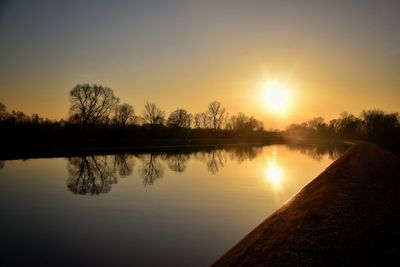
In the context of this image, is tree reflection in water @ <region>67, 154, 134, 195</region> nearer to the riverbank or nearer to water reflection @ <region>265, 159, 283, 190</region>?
water reflection @ <region>265, 159, 283, 190</region>

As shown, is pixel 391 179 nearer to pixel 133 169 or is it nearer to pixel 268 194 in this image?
pixel 268 194

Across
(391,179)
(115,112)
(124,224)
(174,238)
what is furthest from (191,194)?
(115,112)

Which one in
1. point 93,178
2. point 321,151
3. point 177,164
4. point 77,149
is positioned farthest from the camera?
point 321,151

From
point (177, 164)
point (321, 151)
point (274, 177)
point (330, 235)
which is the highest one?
point (330, 235)

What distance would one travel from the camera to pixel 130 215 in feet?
49.2

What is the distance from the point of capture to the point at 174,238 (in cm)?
1176

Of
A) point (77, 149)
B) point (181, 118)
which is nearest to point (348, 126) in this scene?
point (181, 118)

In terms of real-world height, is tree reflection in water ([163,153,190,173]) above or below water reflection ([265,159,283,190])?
above

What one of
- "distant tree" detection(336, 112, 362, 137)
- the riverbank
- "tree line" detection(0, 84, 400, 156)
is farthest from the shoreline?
"distant tree" detection(336, 112, 362, 137)

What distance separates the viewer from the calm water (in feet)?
33.8

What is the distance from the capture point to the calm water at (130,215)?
406 inches

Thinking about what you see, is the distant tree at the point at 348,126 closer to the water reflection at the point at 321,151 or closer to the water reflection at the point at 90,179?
the water reflection at the point at 321,151

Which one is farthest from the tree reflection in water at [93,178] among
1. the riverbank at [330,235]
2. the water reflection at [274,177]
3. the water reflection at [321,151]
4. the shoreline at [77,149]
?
the water reflection at [321,151]

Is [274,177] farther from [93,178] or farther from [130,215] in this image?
[130,215]
